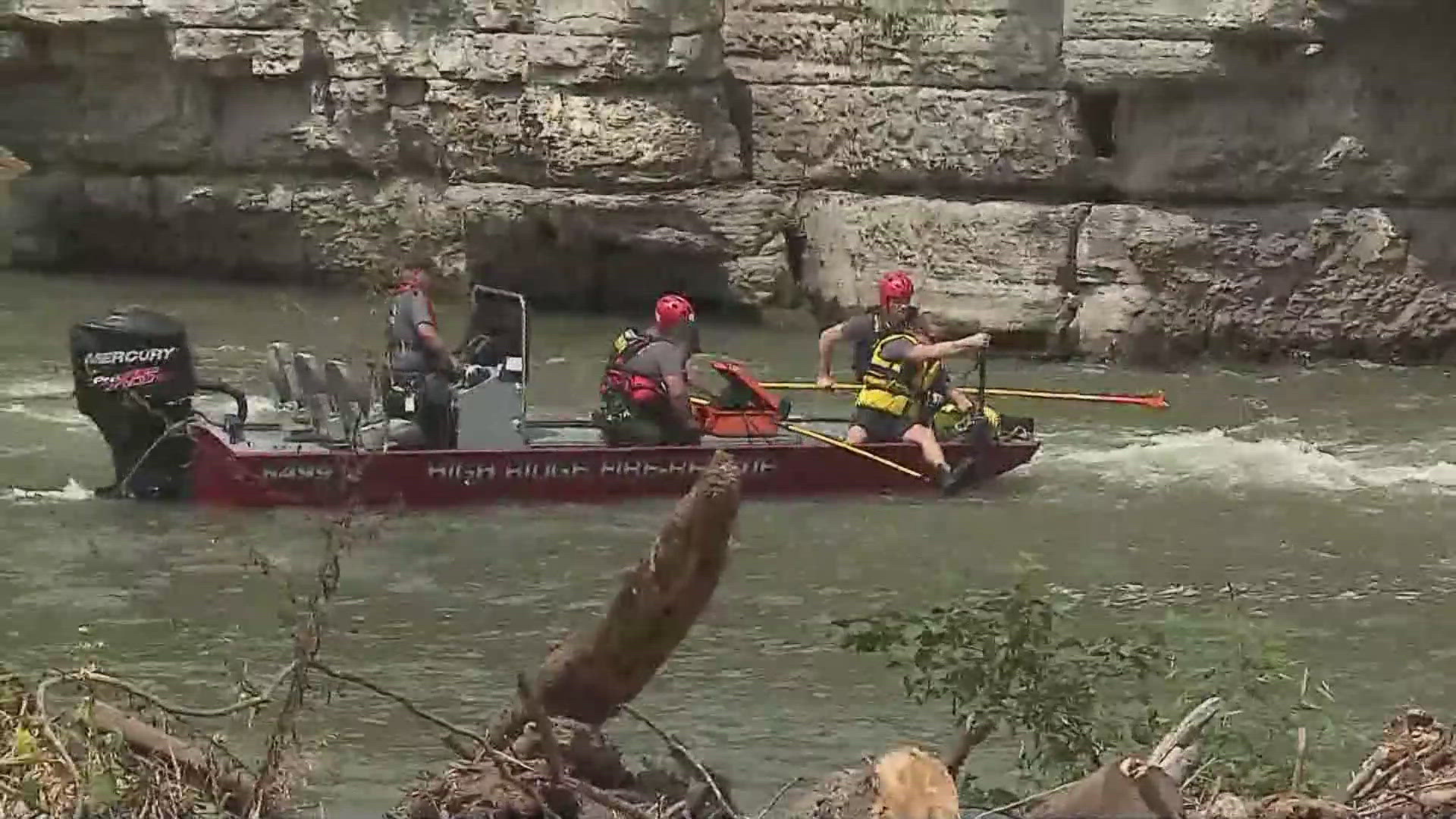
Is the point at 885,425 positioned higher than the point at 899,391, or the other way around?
the point at 899,391

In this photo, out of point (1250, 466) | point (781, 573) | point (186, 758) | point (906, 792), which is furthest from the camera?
point (1250, 466)

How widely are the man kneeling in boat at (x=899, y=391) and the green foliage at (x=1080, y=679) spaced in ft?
20.5

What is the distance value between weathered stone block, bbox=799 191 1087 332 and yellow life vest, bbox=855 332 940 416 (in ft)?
17.7

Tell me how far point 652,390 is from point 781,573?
1646 millimetres

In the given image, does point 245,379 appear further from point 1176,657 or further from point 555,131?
point 1176,657

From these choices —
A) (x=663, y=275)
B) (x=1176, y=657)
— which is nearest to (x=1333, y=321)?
(x=663, y=275)

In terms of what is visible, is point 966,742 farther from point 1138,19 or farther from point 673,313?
point 1138,19

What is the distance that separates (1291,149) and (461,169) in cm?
691

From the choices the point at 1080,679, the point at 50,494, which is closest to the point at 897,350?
the point at 50,494

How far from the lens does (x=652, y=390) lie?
1156 centimetres

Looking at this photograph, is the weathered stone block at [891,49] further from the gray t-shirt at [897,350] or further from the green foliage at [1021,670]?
the green foliage at [1021,670]

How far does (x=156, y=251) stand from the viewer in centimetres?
2145

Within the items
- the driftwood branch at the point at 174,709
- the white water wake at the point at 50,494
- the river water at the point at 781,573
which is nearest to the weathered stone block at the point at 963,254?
the river water at the point at 781,573

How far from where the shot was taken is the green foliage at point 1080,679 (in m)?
5.08
